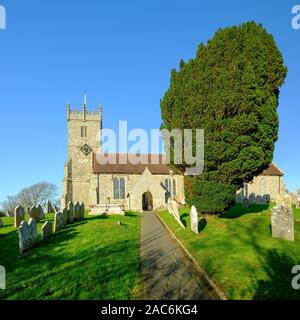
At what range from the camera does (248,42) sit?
723 inches

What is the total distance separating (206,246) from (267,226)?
5.29 m

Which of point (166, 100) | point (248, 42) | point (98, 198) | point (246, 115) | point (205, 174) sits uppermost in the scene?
point (248, 42)

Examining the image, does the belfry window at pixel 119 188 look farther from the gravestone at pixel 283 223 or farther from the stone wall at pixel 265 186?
the gravestone at pixel 283 223

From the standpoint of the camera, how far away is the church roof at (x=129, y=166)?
40.9 m

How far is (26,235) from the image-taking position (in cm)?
1202

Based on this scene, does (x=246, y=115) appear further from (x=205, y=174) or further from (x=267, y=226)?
(x=267, y=226)

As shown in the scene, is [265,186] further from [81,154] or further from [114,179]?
[81,154]

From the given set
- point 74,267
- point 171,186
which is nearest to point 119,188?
point 171,186

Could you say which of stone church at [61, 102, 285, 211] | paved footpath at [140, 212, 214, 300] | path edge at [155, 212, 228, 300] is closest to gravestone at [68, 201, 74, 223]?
paved footpath at [140, 212, 214, 300]

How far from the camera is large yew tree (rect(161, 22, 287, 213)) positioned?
17594 millimetres

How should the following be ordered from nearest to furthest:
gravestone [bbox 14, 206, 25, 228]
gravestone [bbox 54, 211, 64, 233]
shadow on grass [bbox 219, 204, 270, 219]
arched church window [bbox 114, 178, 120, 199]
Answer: gravestone [bbox 54, 211, 64, 233] < gravestone [bbox 14, 206, 25, 228] < shadow on grass [bbox 219, 204, 270, 219] < arched church window [bbox 114, 178, 120, 199]

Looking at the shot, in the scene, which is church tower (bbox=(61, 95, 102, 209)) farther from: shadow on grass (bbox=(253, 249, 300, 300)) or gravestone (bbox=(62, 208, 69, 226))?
shadow on grass (bbox=(253, 249, 300, 300))


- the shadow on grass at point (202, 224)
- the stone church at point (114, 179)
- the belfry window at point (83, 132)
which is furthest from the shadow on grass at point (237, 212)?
the belfry window at point (83, 132)
